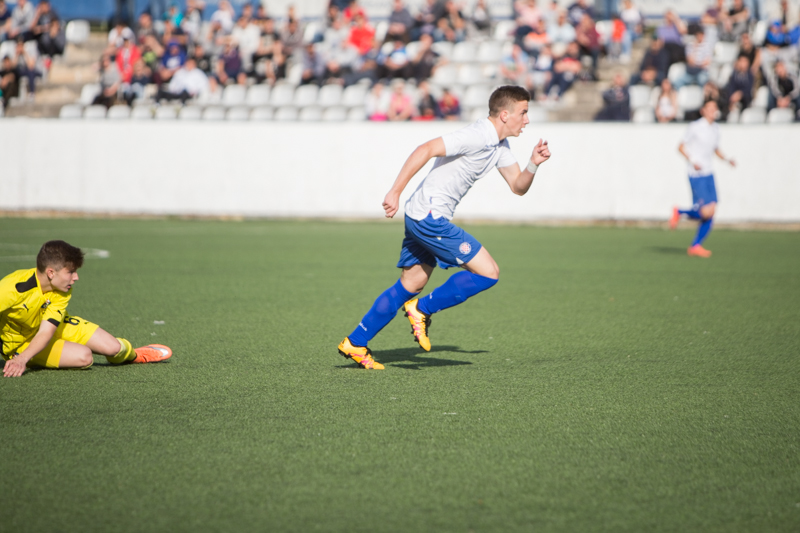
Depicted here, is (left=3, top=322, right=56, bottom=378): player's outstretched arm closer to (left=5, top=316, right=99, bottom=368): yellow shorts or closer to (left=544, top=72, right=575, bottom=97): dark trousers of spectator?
(left=5, top=316, right=99, bottom=368): yellow shorts

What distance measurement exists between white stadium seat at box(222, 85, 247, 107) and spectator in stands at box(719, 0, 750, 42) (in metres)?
10.8

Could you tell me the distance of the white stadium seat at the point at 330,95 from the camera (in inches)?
753

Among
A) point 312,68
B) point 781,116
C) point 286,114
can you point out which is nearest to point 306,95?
point 312,68

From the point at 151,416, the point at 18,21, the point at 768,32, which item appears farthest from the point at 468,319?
the point at 18,21

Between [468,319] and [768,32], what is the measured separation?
45.1 feet

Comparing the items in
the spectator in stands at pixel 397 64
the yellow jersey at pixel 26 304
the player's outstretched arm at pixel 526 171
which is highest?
the spectator in stands at pixel 397 64

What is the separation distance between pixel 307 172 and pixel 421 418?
43.8 ft

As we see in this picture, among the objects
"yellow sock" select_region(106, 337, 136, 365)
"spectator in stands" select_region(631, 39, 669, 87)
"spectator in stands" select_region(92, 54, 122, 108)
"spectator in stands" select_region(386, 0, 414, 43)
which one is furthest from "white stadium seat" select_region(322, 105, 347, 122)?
"yellow sock" select_region(106, 337, 136, 365)

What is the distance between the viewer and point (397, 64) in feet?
62.0

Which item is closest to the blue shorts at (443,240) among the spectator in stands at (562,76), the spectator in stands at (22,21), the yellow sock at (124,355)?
the yellow sock at (124,355)

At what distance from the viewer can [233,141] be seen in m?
17.1

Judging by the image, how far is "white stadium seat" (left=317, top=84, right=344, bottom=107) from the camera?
19125 mm

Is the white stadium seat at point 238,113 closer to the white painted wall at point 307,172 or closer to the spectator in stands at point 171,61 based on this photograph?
the white painted wall at point 307,172

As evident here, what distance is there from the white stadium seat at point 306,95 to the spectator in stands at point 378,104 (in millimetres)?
1988
